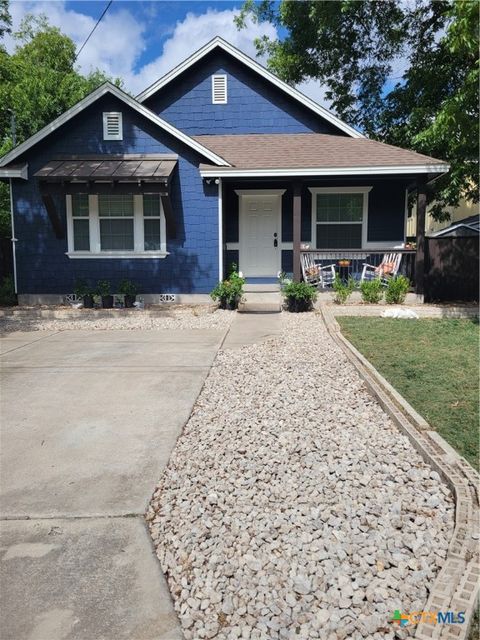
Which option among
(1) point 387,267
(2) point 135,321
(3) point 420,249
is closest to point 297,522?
(2) point 135,321

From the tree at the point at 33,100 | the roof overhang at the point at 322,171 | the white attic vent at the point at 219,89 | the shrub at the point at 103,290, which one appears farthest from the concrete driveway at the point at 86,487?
the tree at the point at 33,100

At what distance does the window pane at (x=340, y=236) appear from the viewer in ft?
45.2

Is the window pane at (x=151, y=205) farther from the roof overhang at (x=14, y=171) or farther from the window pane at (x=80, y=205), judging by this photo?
the roof overhang at (x=14, y=171)

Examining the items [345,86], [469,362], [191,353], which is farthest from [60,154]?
[345,86]

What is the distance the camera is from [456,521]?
2.84 metres

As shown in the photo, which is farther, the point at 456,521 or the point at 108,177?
the point at 108,177

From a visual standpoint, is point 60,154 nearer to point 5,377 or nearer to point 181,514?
point 5,377

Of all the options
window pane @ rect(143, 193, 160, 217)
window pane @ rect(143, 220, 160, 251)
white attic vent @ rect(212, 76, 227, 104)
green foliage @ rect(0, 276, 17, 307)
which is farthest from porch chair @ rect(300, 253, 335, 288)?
green foliage @ rect(0, 276, 17, 307)

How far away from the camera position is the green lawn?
434 cm

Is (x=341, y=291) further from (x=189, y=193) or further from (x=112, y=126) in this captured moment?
(x=112, y=126)

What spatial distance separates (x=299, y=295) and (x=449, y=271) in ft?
12.6

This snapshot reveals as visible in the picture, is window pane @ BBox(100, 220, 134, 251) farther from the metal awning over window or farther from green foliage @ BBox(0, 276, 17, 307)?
green foliage @ BBox(0, 276, 17, 307)

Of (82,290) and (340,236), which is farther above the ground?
(340,236)

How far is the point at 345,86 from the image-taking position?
69.4 ft
